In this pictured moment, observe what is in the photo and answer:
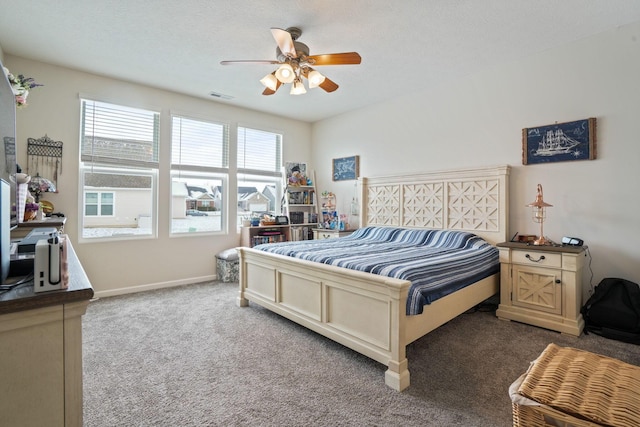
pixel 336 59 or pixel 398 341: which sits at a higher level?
pixel 336 59

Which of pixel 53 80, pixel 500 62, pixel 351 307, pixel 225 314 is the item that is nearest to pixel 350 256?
pixel 351 307

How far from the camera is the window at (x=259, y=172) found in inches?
201

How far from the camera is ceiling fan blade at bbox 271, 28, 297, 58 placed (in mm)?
2328

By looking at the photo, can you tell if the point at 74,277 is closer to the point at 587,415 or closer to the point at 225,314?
the point at 587,415

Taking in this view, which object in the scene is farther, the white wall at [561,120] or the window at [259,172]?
the window at [259,172]

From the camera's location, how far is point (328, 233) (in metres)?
5.06

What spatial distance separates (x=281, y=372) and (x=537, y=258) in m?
2.55

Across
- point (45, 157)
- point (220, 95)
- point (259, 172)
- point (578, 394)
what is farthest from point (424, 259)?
point (45, 157)

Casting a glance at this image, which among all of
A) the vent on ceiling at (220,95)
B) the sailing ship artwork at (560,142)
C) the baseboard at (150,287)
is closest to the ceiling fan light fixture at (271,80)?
the vent on ceiling at (220,95)

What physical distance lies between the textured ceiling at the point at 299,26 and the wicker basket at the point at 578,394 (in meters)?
2.61

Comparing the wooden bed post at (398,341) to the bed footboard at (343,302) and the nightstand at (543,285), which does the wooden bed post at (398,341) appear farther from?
the nightstand at (543,285)

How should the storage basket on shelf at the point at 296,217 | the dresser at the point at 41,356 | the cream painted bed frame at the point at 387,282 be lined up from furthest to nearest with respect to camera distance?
the storage basket on shelf at the point at 296,217 → the cream painted bed frame at the point at 387,282 → the dresser at the point at 41,356

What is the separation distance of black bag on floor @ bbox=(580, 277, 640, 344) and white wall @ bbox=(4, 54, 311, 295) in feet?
14.7

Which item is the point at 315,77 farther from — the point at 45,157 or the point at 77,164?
the point at 45,157
